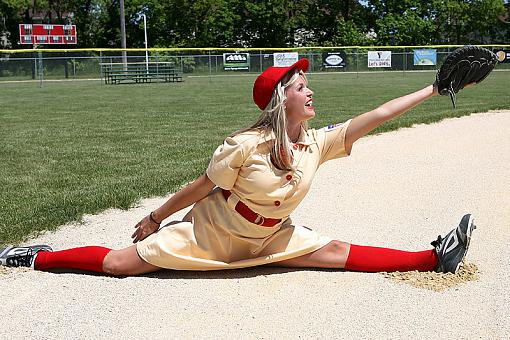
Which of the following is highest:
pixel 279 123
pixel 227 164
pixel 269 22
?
pixel 269 22

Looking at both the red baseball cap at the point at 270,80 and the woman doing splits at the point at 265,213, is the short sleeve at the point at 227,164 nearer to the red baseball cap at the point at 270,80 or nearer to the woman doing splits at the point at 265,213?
the woman doing splits at the point at 265,213

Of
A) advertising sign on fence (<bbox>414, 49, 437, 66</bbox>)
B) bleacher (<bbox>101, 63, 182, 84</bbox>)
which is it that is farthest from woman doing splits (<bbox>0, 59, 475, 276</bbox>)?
advertising sign on fence (<bbox>414, 49, 437, 66</bbox>)

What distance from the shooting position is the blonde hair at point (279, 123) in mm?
3379

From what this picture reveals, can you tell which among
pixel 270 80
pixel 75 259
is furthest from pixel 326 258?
pixel 75 259

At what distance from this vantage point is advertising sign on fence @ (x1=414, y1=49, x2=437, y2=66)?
36.5 m

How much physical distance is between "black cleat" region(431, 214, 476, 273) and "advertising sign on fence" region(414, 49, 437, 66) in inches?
1348

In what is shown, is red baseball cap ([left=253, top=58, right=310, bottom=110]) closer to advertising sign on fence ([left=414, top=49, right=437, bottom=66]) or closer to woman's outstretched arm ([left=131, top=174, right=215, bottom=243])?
woman's outstretched arm ([left=131, top=174, right=215, bottom=243])

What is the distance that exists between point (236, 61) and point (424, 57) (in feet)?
34.4

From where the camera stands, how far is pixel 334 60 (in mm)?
36656

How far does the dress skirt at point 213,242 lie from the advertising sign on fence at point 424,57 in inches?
1358

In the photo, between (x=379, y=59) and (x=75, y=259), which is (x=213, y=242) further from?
(x=379, y=59)

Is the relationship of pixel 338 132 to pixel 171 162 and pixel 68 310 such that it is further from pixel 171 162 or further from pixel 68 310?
pixel 171 162

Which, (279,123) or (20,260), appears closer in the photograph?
(279,123)

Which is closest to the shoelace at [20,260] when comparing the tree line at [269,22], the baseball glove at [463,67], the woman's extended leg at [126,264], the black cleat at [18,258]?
the black cleat at [18,258]
